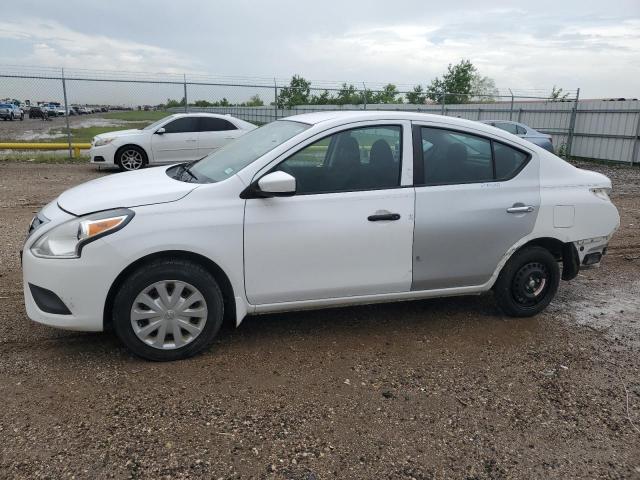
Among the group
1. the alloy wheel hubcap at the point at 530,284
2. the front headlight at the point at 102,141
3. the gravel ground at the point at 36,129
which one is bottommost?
the gravel ground at the point at 36,129

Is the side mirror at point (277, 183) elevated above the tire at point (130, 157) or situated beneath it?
elevated above

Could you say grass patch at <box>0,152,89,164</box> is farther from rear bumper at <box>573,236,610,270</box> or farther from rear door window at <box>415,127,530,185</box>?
rear bumper at <box>573,236,610,270</box>

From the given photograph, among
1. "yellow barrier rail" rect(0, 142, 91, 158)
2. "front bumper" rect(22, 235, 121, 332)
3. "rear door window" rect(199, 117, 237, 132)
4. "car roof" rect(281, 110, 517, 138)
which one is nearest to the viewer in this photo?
"front bumper" rect(22, 235, 121, 332)

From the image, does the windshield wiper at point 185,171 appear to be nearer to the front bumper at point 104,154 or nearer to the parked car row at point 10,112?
the front bumper at point 104,154

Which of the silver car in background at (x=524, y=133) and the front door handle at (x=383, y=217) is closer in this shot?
the front door handle at (x=383, y=217)

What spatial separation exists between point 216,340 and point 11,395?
1352mm

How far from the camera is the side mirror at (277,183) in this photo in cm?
352

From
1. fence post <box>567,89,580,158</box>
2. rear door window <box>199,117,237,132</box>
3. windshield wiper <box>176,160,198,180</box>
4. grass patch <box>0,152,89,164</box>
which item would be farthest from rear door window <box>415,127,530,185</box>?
fence post <box>567,89,580,158</box>

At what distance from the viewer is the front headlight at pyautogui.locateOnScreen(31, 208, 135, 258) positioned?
3.34 meters

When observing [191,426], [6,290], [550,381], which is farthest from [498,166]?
[6,290]

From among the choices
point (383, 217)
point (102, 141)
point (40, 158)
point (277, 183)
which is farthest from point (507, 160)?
point (40, 158)

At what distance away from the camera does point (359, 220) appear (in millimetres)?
3830

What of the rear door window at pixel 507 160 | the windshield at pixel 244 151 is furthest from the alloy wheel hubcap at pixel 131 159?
the rear door window at pixel 507 160

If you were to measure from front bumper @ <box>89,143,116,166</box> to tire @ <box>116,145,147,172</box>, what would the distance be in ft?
0.44
